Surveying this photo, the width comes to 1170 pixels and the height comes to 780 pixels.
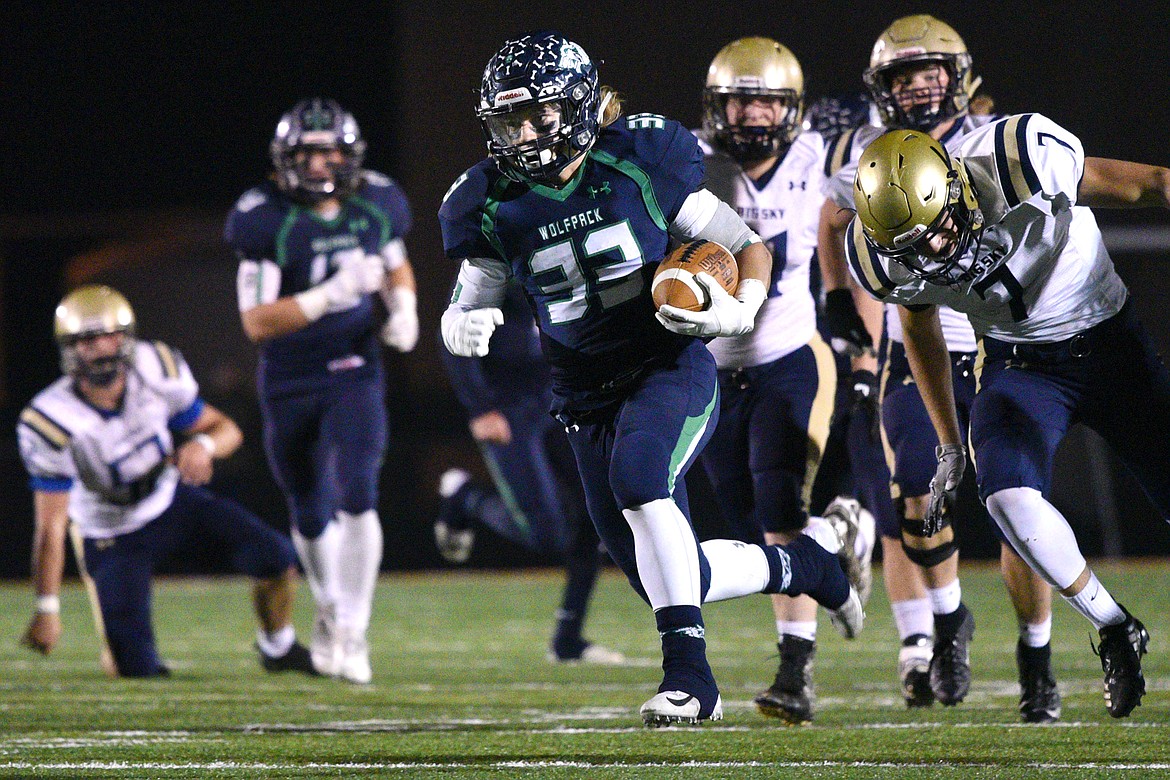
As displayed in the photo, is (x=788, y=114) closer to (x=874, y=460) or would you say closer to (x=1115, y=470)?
(x=874, y=460)

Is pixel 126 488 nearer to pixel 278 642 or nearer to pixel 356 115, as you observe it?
pixel 278 642

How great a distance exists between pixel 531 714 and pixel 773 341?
1234 millimetres

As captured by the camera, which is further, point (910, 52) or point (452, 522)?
point (452, 522)

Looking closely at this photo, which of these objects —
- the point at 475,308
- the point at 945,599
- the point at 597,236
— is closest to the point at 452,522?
the point at 945,599

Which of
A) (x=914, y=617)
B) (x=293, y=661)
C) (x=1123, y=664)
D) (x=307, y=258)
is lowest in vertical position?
(x=293, y=661)

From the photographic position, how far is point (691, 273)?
3.54 meters

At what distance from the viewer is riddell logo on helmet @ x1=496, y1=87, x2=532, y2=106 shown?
11.9ft

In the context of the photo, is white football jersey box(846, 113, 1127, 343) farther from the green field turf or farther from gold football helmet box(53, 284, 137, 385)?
gold football helmet box(53, 284, 137, 385)

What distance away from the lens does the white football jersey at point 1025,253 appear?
3570 mm

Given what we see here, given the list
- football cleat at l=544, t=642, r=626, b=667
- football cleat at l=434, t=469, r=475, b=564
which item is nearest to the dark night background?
football cleat at l=434, t=469, r=475, b=564

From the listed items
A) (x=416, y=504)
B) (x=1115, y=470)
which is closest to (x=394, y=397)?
(x=416, y=504)

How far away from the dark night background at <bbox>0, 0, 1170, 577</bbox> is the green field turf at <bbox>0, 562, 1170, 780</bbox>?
9.66 ft

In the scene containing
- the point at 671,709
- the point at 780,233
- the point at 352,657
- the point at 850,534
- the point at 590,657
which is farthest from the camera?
the point at 590,657

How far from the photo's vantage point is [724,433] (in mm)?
4664
